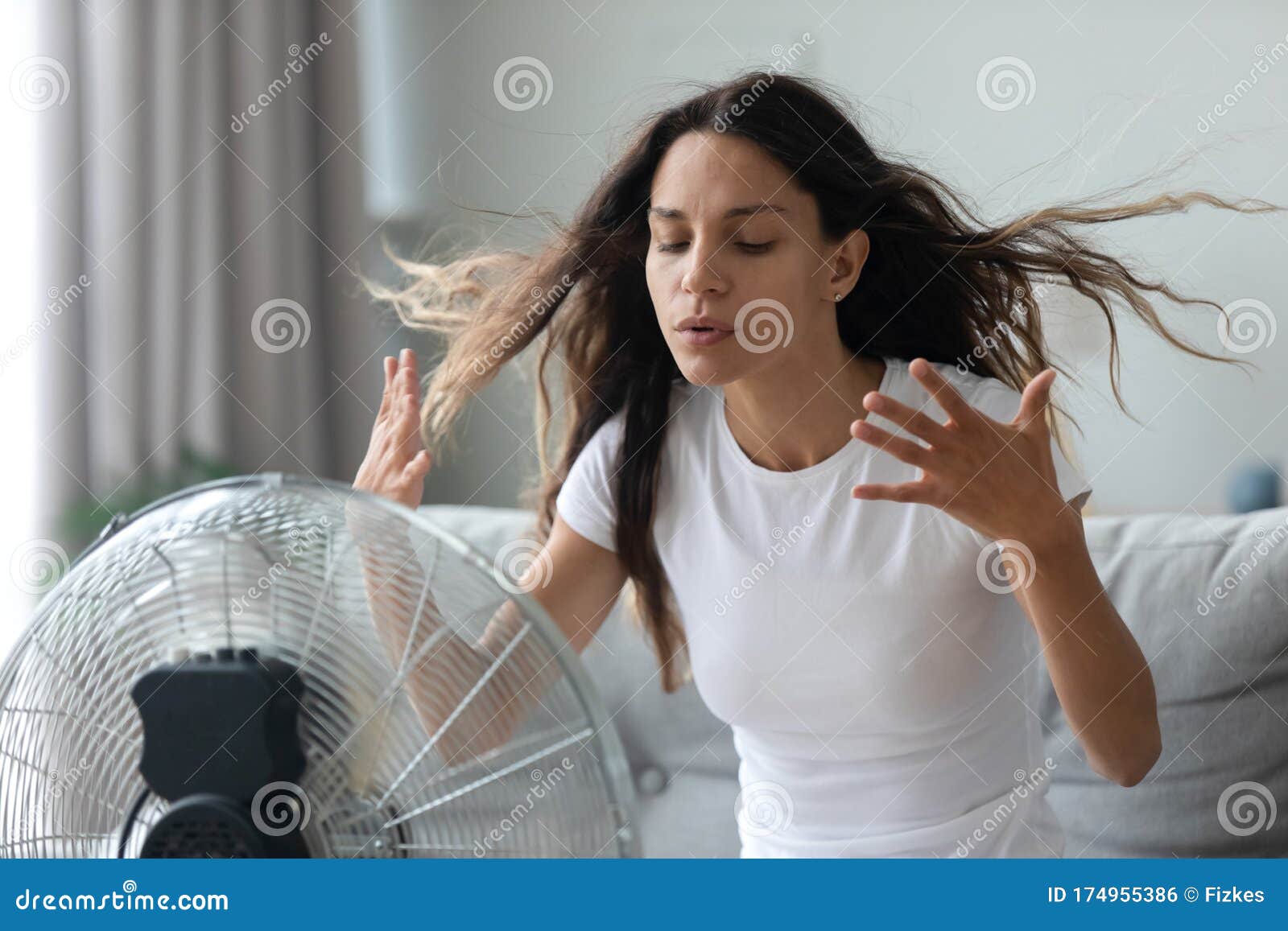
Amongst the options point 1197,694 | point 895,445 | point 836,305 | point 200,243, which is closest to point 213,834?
point 895,445

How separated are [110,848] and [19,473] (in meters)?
1.58

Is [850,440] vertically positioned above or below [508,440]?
above

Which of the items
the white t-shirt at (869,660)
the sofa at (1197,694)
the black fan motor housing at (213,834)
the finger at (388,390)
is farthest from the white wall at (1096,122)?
the black fan motor housing at (213,834)

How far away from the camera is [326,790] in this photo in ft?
1.87

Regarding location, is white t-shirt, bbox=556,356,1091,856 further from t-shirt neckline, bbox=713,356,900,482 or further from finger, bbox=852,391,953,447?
finger, bbox=852,391,953,447

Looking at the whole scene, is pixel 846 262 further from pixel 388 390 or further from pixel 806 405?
pixel 388 390

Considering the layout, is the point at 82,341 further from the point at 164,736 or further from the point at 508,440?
the point at 164,736

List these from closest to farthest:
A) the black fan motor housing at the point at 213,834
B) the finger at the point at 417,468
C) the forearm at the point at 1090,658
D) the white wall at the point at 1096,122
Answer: the black fan motor housing at the point at 213,834 < the forearm at the point at 1090,658 < the finger at the point at 417,468 < the white wall at the point at 1096,122

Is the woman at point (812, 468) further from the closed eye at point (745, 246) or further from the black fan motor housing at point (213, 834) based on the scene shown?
the black fan motor housing at point (213, 834)

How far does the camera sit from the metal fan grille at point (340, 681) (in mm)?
578

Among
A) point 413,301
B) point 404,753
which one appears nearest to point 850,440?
point 413,301

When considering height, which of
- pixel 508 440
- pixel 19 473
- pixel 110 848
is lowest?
pixel 19 473

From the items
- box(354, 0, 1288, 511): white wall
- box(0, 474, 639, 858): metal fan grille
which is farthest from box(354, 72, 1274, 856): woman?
box(354, 0, 1288, 511): white wall
